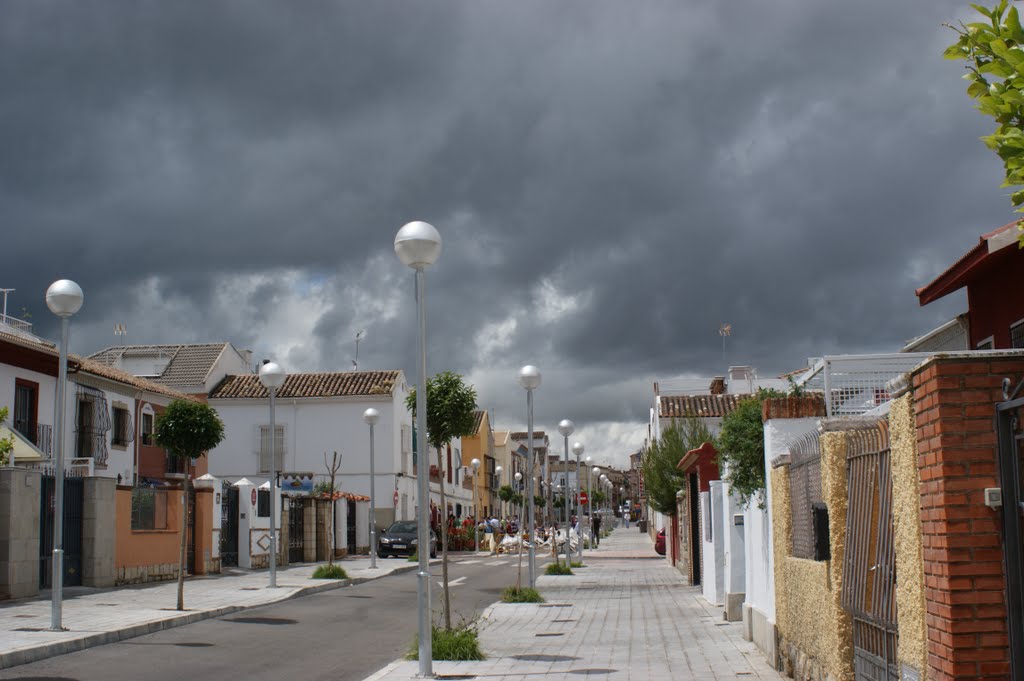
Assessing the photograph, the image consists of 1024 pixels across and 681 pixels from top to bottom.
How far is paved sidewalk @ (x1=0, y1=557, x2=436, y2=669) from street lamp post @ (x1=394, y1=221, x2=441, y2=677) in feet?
16.7

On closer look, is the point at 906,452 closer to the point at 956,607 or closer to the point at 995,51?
the point at 956,607

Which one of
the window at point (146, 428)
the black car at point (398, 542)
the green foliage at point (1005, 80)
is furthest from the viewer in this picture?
the black car at point (398, 542)

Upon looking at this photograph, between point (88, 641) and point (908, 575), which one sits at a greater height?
point (908, 575)

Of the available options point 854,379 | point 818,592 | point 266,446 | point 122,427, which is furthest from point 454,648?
point 266,446

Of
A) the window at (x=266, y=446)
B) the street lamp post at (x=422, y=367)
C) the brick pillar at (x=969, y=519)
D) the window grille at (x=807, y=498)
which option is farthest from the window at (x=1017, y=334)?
the window at (x=266, y=446)

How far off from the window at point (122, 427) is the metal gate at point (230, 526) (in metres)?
4.90

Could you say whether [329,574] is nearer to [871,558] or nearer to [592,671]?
[592,671]

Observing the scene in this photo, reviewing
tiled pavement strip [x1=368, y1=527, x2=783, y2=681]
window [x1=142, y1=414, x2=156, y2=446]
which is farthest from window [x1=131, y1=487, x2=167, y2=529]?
window [x1=142, y1=414, x2=156, y2=446]

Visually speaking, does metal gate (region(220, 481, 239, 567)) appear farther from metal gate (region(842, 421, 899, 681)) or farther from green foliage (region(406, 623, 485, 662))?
metal gate (region(842, 421, 899, 681))

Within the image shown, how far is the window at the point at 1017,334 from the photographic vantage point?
1416 centimetres

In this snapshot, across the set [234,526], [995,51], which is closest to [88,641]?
[995,51]

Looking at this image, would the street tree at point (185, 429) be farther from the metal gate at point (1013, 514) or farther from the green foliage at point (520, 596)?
the metal gate at point (1013, 514)

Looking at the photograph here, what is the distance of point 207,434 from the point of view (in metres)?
19.4

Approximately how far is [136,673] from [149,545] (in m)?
14.4
